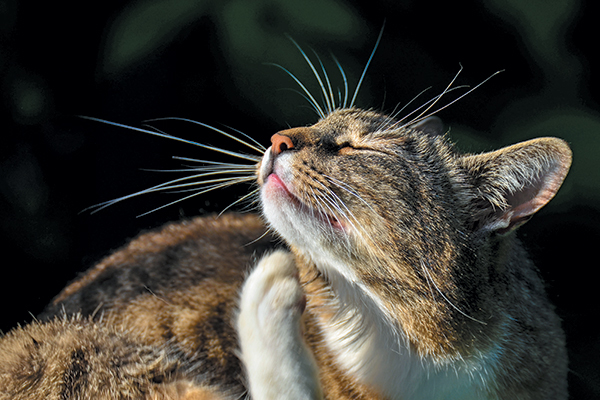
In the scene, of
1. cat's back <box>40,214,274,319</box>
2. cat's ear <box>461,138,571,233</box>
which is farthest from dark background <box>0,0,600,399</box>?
cat's ear <box>461,138,571,233</box>

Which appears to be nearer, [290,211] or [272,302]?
[290,211]

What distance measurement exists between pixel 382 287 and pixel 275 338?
0.32m

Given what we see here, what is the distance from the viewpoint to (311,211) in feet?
4.01

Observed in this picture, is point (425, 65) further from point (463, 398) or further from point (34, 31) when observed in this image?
point (34, 31)

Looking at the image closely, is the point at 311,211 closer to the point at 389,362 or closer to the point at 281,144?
the point at 281,144

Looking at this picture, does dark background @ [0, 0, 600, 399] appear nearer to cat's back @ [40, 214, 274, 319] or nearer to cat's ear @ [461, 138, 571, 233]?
cat's back @ [40, 214, 274, 319]

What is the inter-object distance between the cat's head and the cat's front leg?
15 cm

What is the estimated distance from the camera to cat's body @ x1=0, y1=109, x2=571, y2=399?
46.4 inches

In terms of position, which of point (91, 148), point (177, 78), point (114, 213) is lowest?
point (114, 213)

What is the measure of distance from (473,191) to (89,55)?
1.45m

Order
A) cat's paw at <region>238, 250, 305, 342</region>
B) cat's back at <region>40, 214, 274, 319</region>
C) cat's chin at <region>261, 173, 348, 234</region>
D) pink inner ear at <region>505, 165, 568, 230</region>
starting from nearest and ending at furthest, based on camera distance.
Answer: pink inner ear at <region>505, 165, 568, 230</region> → cat's chin at <region>261, 173, 348, 234</region> → cat's paw at <region>238, 250, 305, 342</region> → cat's back at <region>40, 214, 274, 319</region>

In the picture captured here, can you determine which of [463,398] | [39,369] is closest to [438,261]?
[463,398]

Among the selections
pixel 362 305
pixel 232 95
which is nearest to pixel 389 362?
pixel 362 305

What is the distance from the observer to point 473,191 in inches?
49.1
